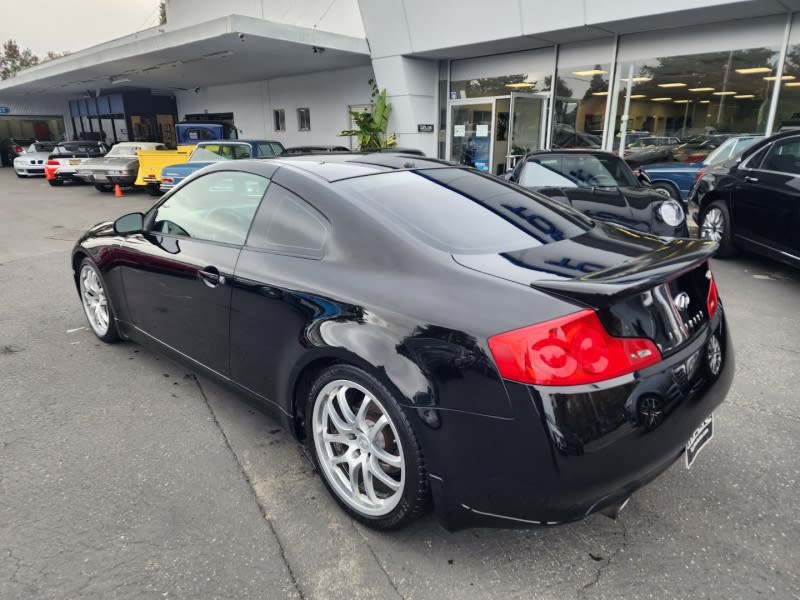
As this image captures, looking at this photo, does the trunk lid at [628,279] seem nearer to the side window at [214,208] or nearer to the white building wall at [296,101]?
the side window at [214,208]

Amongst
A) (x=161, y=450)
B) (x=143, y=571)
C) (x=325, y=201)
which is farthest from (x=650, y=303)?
(x=161, y=450)

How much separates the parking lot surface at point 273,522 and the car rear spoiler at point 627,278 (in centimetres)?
111

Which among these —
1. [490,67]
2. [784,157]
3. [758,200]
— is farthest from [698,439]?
[490,67]

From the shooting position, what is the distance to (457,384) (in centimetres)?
185

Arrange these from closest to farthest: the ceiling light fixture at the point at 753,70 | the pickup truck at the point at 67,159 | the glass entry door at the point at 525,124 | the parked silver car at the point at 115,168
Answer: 1. the ceiling light fixture at the point at 753,70
2. the glass entry door at the point at 525,124
3. the parked silver car at the point at 115,168
4. the pickup truck at the point at 67,159

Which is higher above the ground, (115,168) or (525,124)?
(525,124)

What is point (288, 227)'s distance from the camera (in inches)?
104

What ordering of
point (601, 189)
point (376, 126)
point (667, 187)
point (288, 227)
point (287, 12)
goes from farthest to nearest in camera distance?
1. point (287, 12)
2. point (376, 126)
3. point (667, 187)
4. point (601, 189)
5. point (288, 227)

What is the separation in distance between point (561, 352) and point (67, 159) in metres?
21.8

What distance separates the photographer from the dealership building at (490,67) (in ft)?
34.3

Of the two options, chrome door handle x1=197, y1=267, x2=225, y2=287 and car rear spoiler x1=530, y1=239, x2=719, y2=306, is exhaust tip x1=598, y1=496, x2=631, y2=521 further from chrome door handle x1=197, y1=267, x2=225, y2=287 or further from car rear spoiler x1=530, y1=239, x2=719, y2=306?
chrome door handle x1=197, y1=267, x2=225, y2=287

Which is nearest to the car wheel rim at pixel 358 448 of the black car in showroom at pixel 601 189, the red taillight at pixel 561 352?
the red taillight at pixel 561 352

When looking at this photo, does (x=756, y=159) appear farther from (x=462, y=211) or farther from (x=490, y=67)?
(x=490, y=67)

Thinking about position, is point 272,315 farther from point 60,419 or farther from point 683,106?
point 683,106
